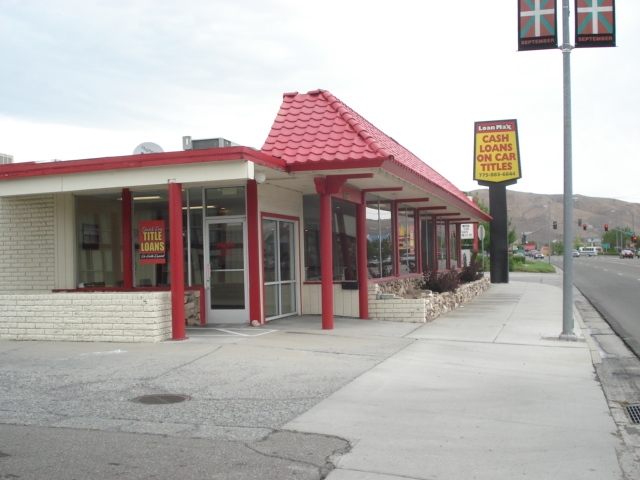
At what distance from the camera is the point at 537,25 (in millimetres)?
12453

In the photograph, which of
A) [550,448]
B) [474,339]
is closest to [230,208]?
[474,339]

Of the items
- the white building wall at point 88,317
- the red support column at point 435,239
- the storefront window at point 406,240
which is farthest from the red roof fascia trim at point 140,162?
the red support column at point 435,239

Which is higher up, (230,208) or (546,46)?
(546,46)

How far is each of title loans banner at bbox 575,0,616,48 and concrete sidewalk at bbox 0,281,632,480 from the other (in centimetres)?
546

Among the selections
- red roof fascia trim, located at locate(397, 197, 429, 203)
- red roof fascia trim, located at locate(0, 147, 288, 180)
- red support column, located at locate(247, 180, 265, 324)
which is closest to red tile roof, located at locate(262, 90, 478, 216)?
red roof fascia trim, located at locate(0, 147, 288, 180)

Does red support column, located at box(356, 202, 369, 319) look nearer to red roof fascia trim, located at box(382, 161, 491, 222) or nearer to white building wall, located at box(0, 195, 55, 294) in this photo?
red roof fascia trim, located at box(382, 161, 491, 222)

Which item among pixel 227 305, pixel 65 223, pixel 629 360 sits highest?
pixel 65 223

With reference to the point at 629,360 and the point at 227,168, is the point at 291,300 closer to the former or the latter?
the point at 227,168

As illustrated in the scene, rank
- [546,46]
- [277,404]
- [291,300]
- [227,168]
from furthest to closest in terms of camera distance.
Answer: [291,300] < [546,46] < [227,168] < [277,404]

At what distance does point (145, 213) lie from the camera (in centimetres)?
1405

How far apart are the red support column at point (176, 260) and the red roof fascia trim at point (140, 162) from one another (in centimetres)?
50

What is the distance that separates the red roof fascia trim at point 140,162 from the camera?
1095cm

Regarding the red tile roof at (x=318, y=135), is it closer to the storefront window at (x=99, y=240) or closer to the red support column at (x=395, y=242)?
the storefront window at (x=99, y=240)

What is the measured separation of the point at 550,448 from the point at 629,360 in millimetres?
6131
